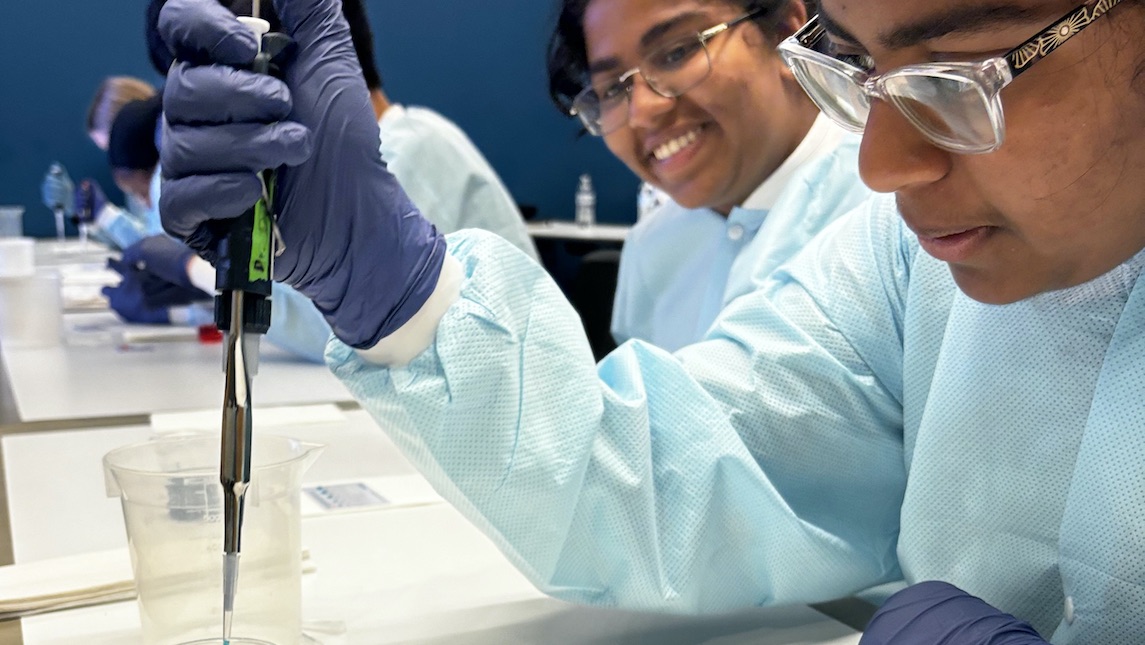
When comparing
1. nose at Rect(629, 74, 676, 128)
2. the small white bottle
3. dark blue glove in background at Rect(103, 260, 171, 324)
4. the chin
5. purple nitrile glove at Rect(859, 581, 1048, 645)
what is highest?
nose at Rect(629, 74, 676, 128)

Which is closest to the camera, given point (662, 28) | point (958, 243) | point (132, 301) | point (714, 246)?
point (958, 243)

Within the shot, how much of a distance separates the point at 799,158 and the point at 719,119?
133 mm

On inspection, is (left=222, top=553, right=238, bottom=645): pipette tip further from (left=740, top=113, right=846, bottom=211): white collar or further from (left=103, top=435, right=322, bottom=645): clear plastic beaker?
(left=740, top=113, right=846, bottom=211): white collar

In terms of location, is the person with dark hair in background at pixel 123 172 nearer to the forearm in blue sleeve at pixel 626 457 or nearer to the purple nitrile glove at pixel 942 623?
the forearm in blue sleeve at pixel 626 457

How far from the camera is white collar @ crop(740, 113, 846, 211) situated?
5.51 feet

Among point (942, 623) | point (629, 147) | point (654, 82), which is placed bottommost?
point (942, 623)

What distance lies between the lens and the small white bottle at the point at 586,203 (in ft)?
19.2

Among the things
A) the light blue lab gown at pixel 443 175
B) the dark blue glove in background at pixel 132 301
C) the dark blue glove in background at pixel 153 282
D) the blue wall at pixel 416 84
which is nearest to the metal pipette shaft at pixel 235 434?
the light blue lab gown at pixel 443 175

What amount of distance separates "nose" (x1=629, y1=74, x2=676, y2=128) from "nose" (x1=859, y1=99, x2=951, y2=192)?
0.90m

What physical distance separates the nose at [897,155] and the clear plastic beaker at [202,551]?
471mm

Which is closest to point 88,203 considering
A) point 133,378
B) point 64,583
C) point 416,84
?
point 416,84

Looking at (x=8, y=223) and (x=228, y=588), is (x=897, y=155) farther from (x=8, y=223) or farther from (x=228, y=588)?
(x=8, y=223)

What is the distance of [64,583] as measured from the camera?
97 centimetres

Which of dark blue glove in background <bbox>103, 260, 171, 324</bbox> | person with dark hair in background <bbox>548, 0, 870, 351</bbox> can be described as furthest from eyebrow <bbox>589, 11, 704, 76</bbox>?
dark blue glove in background <bbox>103, 260, 171, 324</bbox>
